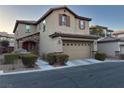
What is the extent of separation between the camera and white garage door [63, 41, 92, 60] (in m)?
17.0

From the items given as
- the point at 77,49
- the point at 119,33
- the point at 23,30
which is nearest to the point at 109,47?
the point at 77,49

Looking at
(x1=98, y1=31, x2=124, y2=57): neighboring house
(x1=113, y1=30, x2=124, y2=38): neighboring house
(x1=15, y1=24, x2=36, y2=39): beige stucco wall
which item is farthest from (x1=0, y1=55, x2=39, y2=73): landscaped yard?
(x1=113, y1=30, x2=124, y2=38): neighboring house

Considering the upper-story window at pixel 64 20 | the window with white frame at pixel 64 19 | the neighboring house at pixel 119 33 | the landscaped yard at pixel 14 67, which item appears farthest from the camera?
the neighboring house at pixel 119 33

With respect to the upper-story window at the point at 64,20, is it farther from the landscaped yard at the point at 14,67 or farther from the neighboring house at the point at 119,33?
the neighboring house at the point at 119,33

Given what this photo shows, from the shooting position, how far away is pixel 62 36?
52.9 ft

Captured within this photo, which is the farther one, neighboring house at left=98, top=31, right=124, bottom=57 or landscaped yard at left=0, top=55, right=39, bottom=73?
neighboring house at left=98, top=31, right=124, bottom=57

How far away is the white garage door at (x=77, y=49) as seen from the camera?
17.0m

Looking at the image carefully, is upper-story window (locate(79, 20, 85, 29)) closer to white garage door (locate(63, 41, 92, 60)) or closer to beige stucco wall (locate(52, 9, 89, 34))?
beige stucco wall (locate(52, 9, 89, 34))

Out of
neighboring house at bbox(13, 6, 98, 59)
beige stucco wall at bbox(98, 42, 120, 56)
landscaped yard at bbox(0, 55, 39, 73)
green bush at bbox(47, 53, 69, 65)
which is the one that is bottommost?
landscaped yard at bbox(0, 55, 39, 73)

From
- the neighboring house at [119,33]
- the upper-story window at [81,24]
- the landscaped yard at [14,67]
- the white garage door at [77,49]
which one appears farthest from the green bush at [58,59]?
the neighboring house at [119,33]

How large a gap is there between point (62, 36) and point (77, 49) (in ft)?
9.13

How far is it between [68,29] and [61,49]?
3512 millimetres

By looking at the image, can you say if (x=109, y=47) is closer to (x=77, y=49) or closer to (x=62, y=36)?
(x=77, y=49)

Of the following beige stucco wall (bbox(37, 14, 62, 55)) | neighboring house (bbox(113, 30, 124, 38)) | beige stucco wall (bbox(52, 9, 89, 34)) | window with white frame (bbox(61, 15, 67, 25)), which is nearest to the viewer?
beige stucco wall (bbox(37, 14, 62, 55))
